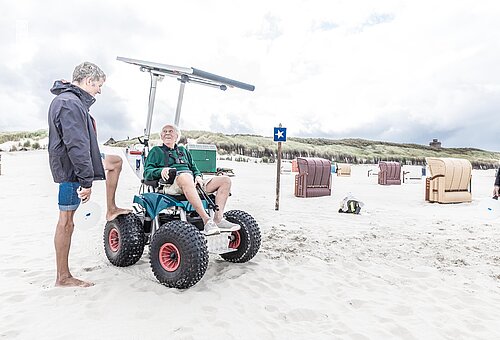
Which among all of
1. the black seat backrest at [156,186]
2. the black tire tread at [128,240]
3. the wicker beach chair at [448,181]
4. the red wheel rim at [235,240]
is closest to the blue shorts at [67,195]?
the black tire tread at [128,240]

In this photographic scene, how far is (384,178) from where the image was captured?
15.6 metres

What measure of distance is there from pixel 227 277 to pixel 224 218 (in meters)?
0.68

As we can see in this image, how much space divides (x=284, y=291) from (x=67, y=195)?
6.46 feet

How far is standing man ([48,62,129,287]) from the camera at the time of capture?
9.77ft

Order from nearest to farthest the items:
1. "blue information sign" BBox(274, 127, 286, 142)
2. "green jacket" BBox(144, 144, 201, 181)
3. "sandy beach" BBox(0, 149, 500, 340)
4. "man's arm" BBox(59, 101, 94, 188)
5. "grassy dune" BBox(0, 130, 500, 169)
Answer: "sandy beach" BBox(0, 149, 500, 340) < "man's arm" BBox(59, 101, 94, 188) < "green jacket" BBox(144, 144, 201, 181) < "blue information sign" BBox(274, 127, 286, 142) < "grassy dune" BBox(0, 130, 500, 169)

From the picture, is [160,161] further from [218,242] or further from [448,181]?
[448,181]

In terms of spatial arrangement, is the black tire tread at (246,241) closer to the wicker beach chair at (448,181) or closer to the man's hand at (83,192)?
the man's hand at (83,192)

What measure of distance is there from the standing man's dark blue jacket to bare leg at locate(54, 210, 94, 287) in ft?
1.11

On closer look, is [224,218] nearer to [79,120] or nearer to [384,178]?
[79,120]

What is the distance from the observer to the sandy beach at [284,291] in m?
2.55

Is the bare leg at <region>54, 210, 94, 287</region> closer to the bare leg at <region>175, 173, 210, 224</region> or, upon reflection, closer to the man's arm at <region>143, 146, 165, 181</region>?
the man's arm at <region>143, 146, 165, 181</region>

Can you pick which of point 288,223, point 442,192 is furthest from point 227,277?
point 442,192

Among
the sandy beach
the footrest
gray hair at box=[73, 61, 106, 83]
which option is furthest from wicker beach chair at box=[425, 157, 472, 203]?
gray hair at box=[73, 61, 106, 83]

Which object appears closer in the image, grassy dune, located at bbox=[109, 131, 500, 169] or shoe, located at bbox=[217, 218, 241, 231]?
shoe, located at bbox=[217, 218, 241, 231]
